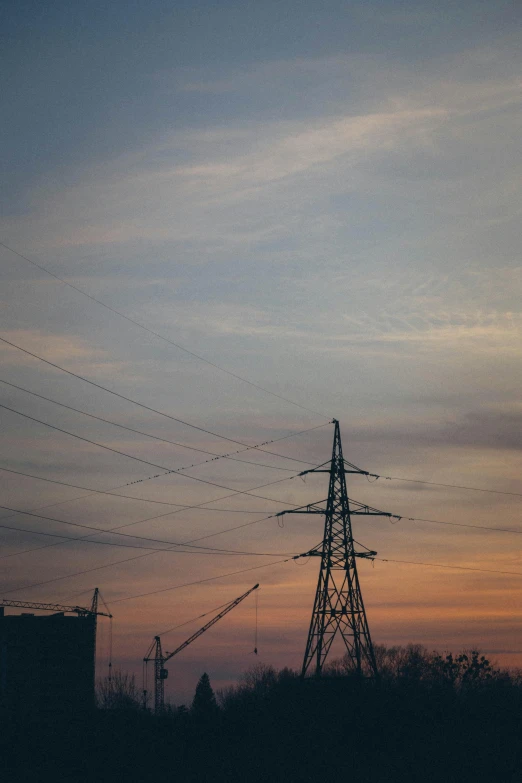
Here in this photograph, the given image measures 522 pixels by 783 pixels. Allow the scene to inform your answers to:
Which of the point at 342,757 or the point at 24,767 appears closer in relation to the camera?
the point at 342,757

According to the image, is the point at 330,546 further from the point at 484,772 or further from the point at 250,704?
the point at 250,704

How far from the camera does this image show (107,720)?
309 feet

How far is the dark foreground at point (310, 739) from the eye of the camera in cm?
6994

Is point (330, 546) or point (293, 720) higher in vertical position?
point (330, 546)

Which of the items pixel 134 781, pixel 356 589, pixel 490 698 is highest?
pixel 356 589

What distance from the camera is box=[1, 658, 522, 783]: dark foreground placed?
229 ft

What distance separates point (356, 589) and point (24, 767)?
3466 centimetres

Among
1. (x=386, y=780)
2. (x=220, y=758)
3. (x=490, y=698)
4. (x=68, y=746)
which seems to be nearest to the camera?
(x=386, y=780)

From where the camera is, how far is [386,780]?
2574 inches

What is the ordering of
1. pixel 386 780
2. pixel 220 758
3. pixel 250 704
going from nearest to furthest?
pixel 386 780 → pixel 220 758 → pixel 250 704

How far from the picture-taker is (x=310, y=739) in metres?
74.8

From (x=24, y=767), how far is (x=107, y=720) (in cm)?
1624

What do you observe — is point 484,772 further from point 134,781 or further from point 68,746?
point 68,746

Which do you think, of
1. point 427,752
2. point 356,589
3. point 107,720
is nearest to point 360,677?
point 356,589
